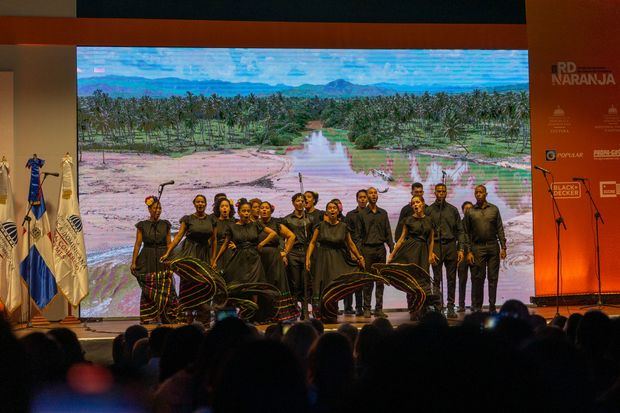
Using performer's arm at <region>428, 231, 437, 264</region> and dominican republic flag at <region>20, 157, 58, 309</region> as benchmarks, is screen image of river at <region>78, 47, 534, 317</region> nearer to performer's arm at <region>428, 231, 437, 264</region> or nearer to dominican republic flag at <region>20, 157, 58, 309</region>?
dominican republic flag at <region>20, 157, 58, 309</region>

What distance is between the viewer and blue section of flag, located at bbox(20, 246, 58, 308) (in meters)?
10.4

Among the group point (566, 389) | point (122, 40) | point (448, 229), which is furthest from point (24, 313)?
point (566, 389)

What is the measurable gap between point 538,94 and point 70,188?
619 centimetres

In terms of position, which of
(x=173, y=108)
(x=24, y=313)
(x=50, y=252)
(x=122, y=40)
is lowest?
(x=24, y=313)

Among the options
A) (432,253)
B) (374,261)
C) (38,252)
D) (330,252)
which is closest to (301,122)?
(374,261)

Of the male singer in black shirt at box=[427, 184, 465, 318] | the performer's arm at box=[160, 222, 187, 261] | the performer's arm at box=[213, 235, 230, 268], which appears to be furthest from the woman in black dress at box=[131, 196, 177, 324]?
the male singer in black shirt at box=[427, 184, 465, 318]

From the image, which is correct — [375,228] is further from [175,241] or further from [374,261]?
[175,241]

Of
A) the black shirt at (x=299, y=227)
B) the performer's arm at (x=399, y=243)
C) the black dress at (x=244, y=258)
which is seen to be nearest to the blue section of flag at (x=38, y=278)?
the black dress at (x=244, y=258)

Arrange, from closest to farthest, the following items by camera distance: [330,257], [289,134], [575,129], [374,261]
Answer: [330,257] → [374,261] → [575,129] → [289,134]

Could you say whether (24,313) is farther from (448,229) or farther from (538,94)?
(538,94)

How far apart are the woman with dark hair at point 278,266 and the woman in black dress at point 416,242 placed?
1.28m

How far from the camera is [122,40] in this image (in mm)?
11352

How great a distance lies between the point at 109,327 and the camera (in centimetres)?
1025

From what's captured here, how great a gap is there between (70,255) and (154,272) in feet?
3.56
